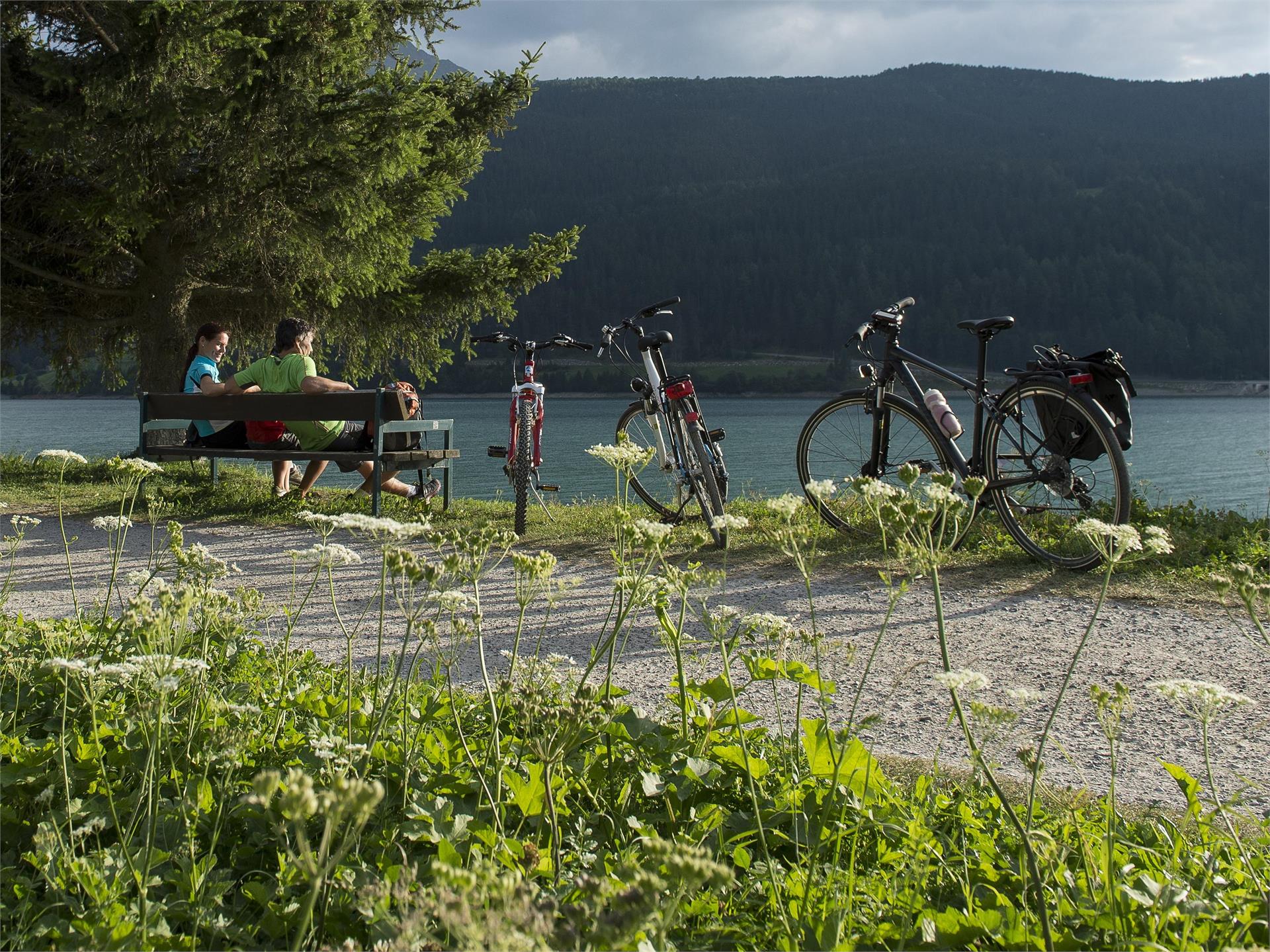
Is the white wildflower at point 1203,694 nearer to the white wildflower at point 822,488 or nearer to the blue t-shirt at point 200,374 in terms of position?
the white wildflower at point 822,488

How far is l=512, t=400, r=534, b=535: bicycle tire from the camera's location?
7.69 meters

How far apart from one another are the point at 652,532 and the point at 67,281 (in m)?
14.7

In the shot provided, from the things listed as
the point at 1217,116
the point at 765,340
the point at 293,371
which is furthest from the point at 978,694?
the point at 1217,116

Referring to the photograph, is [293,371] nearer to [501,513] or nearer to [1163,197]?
[501,513]

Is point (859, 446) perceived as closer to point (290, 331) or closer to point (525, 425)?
point (525, 425)

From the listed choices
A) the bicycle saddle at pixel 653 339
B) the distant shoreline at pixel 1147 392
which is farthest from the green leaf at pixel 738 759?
the distant shoreline at pixel 1147 392

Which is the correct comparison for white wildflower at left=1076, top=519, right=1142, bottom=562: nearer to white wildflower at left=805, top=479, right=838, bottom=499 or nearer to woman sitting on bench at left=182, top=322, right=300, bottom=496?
white wildflower at left=805, top=479, right=838, bottom=499

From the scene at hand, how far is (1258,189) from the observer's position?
139625 millimetres

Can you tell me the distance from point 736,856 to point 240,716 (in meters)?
1.26

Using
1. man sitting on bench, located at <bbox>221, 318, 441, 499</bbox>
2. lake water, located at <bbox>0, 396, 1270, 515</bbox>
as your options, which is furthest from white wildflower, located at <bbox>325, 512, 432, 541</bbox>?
lake water, located at <bbox>0, 396, 1270, 515</bbox>

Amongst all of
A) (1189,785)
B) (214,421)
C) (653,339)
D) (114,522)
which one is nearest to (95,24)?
(214,421)

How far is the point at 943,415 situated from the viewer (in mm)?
6570

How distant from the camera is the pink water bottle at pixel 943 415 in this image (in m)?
6.53

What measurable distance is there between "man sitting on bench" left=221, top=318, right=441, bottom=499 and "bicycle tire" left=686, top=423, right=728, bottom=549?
289 cm
